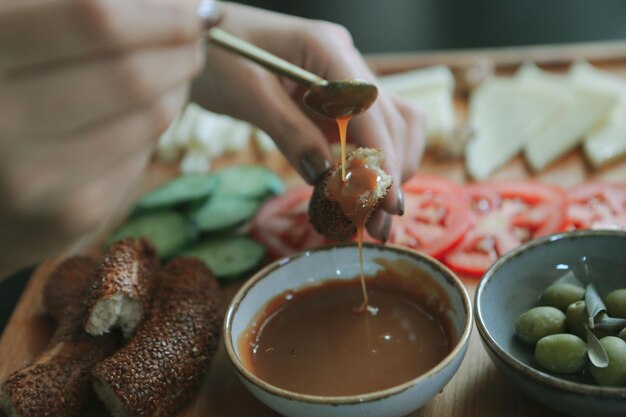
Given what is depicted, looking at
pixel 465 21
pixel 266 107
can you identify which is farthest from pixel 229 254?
→ pixel 465 21

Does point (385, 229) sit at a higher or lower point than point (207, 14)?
lower

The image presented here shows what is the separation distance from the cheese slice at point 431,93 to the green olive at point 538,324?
1.37 meters

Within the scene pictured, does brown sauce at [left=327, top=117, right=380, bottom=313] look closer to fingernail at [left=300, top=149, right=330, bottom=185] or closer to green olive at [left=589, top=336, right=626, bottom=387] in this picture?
fingernail at [left=300, top=149, right=330, bottom=185]

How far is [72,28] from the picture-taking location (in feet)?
4.05

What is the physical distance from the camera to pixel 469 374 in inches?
78.9

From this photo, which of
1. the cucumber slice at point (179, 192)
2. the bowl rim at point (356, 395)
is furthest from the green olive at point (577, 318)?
the cucumber slice at point (179, 192)

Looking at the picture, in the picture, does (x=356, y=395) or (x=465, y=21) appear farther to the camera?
(x=465, y=21)

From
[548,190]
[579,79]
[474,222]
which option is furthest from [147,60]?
[579,79]

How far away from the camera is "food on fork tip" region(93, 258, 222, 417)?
1.87m

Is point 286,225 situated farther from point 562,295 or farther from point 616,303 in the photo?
point 616,303

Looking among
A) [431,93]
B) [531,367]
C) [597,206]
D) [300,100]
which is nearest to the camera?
[531,367]

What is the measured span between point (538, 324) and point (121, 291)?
3.65 feet

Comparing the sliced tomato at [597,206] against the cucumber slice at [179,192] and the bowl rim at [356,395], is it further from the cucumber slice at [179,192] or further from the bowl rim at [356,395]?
the cucumber slice at [179,192]

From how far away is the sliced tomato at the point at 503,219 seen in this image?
8.15ft
